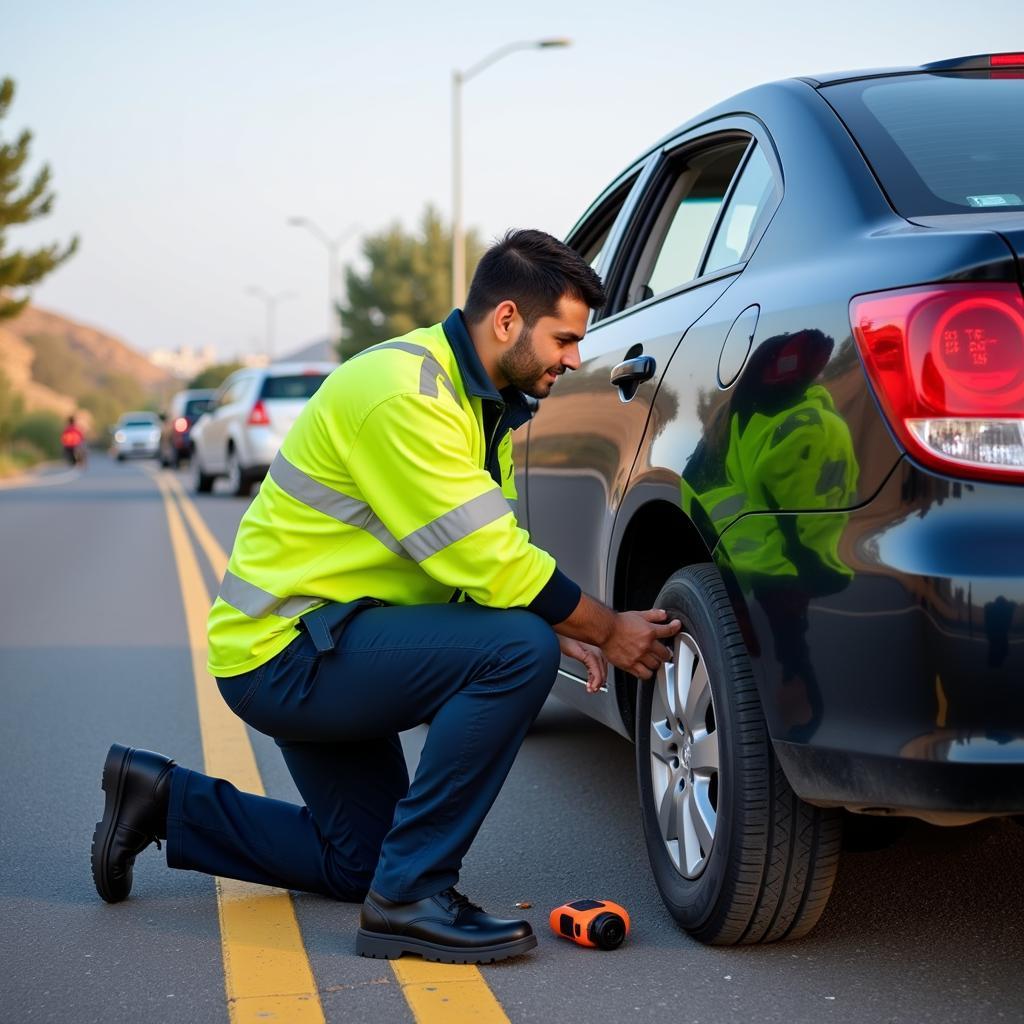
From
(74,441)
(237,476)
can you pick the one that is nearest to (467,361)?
(237,476)

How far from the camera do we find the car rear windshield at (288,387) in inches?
765

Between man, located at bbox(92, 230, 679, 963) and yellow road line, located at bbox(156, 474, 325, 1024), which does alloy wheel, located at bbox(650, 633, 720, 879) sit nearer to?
man, located at bbox(92, 230, 679, 963)

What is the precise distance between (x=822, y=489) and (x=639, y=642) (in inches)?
29.8

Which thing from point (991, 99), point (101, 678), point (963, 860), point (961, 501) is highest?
point (991, 99)

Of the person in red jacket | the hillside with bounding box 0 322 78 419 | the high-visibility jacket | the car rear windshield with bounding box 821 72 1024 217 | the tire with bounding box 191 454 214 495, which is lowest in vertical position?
the hillside with bounding box 0 322 78 419

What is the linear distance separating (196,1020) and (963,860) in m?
1.86

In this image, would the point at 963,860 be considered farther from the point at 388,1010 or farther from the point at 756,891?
the point at 388,1010

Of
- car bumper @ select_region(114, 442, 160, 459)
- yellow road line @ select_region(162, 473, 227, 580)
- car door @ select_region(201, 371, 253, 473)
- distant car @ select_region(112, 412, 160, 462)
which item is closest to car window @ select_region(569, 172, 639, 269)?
yellow road line @ select_region(162, 473, 227, 580)

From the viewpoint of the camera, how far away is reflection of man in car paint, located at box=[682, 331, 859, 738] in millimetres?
2555

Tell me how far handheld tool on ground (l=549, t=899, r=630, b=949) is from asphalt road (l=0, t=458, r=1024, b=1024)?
24 millimetres

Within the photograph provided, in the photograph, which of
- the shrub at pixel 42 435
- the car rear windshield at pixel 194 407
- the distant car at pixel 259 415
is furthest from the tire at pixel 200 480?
the shrub at pixel 42 435

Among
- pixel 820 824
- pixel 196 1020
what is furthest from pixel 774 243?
pixel 196 1020

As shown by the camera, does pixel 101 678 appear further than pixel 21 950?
Yes

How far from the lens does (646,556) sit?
3.63 metres
